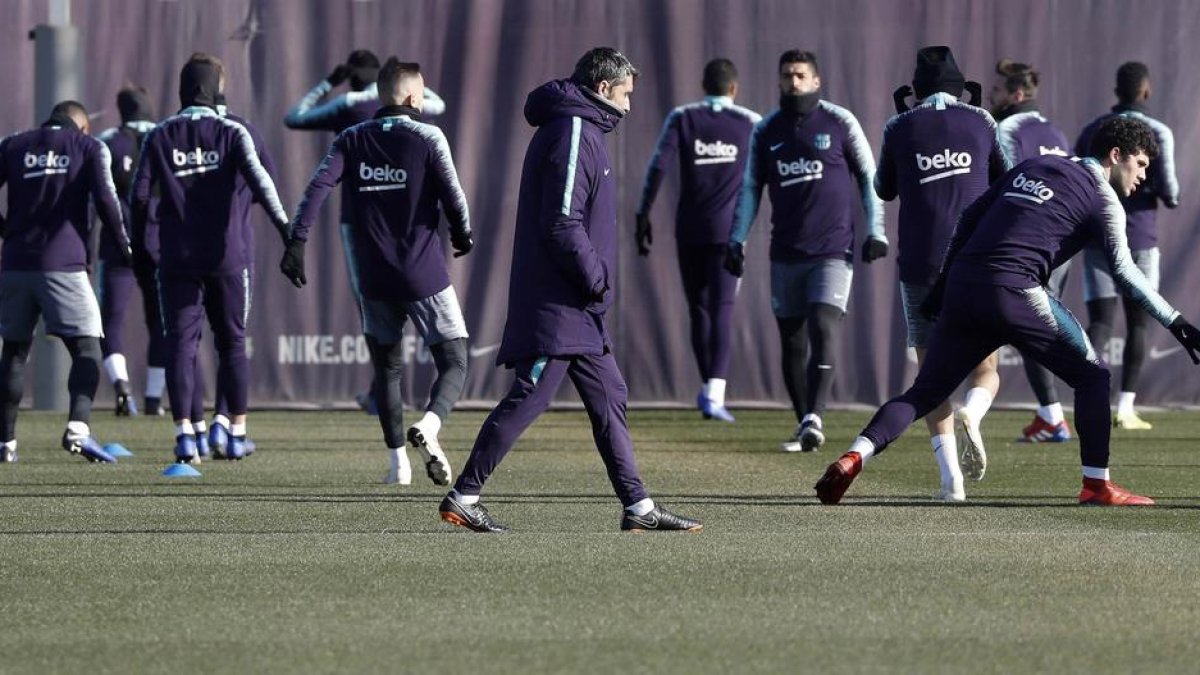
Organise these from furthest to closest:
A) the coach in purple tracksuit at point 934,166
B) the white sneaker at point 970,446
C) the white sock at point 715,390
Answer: the white sock at point 715,390
the coach in purple tracksuit at point 934,166
the white sneaker at point 970,446

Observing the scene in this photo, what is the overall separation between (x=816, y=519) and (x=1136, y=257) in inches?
258

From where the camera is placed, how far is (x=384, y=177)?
10859 millimetres

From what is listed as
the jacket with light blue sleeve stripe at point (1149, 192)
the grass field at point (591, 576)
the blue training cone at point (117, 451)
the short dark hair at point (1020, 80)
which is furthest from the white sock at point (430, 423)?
the jacket with light blue sleeve stripe at point (1149, 192)

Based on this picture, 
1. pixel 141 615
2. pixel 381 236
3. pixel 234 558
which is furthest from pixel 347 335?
pixel 141 615

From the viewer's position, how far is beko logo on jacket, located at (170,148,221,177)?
40.1 feet

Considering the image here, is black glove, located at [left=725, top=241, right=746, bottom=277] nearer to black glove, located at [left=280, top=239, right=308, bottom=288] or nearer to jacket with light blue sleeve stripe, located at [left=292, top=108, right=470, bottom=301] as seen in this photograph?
jacket with light blue sleeve stripe, located at [left=292, top=108, right=470, bottom=301]

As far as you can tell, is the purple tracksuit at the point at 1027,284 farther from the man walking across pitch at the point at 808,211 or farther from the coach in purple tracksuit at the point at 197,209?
the coach in purple tracksuit at the point at 197,209

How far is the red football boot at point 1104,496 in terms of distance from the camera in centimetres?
966

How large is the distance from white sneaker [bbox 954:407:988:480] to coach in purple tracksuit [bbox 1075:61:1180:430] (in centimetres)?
495

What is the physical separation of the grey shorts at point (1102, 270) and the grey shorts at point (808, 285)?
2423 millimetres

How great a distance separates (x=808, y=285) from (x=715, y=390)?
3037mm

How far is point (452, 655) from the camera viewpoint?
5746 mm

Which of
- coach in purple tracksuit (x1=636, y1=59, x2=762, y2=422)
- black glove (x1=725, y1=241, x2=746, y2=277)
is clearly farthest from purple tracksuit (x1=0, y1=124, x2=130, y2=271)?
coach in purple tracksuit (x1=636, y1=59, x2=762, y2=422)

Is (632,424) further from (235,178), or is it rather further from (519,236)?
(519,236)
